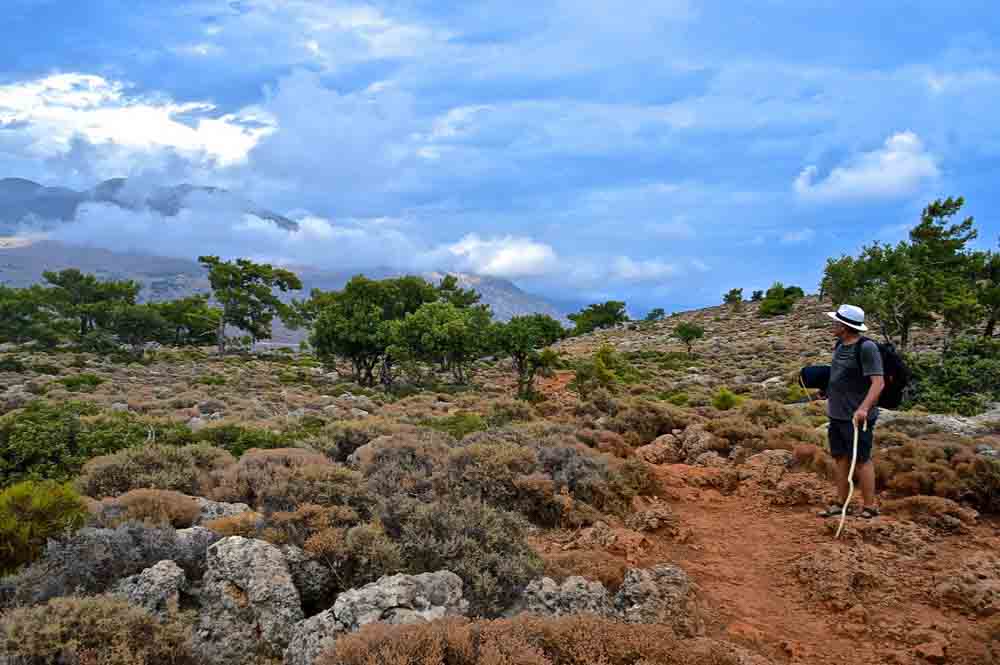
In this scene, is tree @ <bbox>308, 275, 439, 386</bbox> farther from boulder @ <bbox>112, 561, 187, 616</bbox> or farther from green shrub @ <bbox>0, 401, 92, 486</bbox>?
boulder @ <bbox>112, 561, 187, 616</bbox>

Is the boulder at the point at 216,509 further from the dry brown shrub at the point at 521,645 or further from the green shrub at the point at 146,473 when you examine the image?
the dry brown shrub at the point at 521,645

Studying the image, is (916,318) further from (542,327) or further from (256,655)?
(256,655)

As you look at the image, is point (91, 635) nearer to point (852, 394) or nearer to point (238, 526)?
point (238, 526)

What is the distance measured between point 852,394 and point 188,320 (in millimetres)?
63767

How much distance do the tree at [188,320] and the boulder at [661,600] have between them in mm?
57657

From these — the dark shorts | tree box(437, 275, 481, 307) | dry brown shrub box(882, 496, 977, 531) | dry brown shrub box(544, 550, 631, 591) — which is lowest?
dry brown shrub box(544, 550, 631, 591)

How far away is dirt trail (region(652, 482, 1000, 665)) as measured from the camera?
4535 millimetres

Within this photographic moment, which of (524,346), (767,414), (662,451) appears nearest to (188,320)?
(524,346)

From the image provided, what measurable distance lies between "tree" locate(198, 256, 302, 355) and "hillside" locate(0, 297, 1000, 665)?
44695 mm

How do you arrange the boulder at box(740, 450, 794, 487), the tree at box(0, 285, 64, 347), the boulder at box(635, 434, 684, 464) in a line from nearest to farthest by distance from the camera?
the boulder at box(740, 450, 794, 487), the boulder at box(635, 434, 684, 464), the tree at box(0, 285, 64, 347)

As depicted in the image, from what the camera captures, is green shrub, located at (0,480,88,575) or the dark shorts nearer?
green shrub, located at (0,480,88,575)

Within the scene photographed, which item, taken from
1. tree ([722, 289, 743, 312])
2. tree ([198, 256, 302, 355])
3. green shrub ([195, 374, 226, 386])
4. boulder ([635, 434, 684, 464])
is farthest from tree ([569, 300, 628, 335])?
boulder ([635, 434, 684, 464])

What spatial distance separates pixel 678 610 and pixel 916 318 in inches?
1058

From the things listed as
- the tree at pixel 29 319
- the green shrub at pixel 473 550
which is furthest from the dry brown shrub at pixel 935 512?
the tree at pixel 29 319
